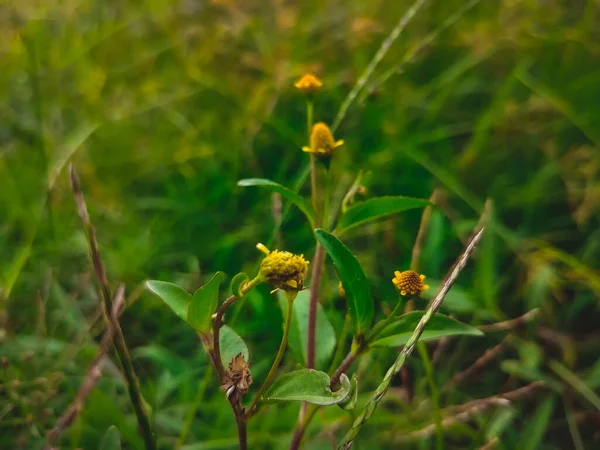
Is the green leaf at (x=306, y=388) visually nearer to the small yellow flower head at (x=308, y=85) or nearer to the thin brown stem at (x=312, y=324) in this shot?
the thin brown stem at (x=312, y=324)

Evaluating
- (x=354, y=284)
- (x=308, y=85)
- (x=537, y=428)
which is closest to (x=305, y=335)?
(x=354, y=284)

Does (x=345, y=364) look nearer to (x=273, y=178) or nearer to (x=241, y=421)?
(x=241, y=421)

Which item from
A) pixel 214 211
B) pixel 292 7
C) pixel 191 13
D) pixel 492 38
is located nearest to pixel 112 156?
pixel 214 211

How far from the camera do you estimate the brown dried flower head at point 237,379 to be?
388mm

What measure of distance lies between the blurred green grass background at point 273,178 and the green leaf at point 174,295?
0.20 metres

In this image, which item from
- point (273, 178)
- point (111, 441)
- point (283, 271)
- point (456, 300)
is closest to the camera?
point (283, 271)

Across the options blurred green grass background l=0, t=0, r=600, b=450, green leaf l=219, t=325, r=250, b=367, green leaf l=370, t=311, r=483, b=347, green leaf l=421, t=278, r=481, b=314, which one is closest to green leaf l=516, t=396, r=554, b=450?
blurred green grass background l=0, t=0, r=600, b=450

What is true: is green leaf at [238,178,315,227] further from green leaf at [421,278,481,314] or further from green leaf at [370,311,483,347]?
green leaf at [421,278,481,314]

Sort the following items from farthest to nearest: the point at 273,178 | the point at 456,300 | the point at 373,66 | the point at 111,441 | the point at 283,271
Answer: the point at 273,178 < the point at 456,300 < the point at 373,66 < the point at 111,441 < the point at 283,271

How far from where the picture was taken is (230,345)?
0.47 metres

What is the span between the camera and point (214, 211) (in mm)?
991

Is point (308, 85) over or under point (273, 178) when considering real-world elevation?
over

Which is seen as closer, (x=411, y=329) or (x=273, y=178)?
(x=411, y=329)

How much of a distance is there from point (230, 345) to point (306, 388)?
9 centimetres
